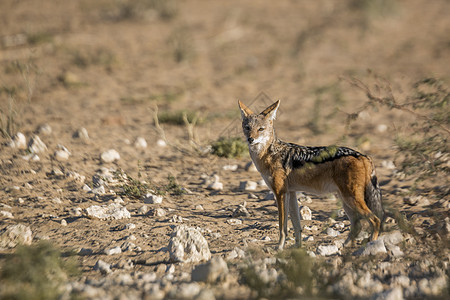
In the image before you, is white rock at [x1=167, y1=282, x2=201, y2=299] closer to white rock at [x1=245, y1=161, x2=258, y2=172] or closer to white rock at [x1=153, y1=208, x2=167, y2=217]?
white rock at [x1=153, y1=208, x2=167, y2=217]

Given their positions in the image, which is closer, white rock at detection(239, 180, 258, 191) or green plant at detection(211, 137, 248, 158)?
white rock at detection(239, 180, 258, 191)

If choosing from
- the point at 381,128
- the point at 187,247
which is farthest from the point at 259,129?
the point at 381,128

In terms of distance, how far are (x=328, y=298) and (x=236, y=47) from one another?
12877mm

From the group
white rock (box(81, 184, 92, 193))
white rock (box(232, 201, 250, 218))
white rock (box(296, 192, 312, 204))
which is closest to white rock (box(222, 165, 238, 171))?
white rock (box(296, 192, 312, 204))

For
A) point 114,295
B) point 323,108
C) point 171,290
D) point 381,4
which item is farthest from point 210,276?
point 381,4

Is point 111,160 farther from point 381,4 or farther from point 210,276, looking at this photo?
point 381,4

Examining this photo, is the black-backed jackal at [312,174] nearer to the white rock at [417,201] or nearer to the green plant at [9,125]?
the white rock at [417,201]

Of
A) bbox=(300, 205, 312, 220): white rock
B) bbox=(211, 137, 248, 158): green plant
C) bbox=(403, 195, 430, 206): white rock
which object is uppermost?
bbox=(211, 137, 248, 158): green plant

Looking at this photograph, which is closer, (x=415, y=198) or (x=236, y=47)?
(x=415, y=198)

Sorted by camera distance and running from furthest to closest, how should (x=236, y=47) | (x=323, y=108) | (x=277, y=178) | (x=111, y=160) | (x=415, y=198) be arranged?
1. (x=236, y=47)
2. (x=323, y=108)
3. (x=111, y=160)
4. (x=415, y=198)
5. (x=277, y=178)

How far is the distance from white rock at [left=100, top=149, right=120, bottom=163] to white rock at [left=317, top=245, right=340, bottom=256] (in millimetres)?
4064

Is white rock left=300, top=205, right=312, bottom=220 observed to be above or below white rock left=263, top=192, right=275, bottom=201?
below

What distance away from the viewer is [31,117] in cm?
954

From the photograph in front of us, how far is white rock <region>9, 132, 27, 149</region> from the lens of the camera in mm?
7441
